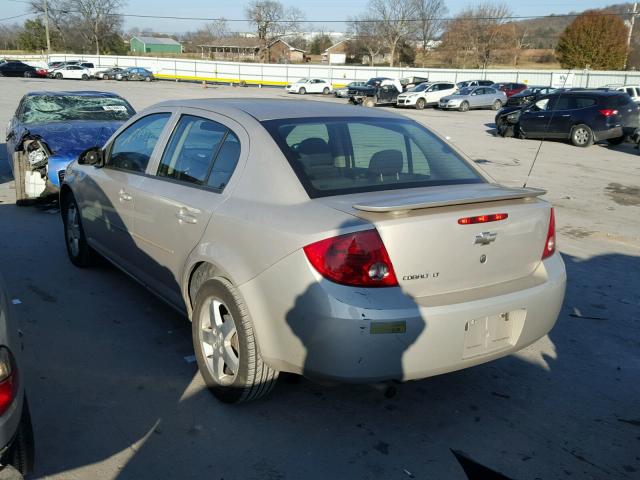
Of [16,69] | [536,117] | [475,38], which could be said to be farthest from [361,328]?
[475,38]

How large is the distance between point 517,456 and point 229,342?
1.65 m

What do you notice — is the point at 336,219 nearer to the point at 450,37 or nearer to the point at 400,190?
the point at 400,190

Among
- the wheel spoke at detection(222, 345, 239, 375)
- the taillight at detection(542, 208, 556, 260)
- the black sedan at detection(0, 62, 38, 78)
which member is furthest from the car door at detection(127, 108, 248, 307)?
the black sedan at detection(0, 62, 38, 78)

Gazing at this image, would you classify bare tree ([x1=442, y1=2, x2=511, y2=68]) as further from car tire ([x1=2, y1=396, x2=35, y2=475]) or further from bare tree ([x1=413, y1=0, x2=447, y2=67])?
car tire ([x1=2, y1=396, x2=35, y2=475])

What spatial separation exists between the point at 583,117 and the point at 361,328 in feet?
58.8

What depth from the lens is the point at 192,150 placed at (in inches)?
155

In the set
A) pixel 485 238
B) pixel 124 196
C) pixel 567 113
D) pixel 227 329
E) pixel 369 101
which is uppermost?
pixel 567 113

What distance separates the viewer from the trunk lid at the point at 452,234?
9.34 ft

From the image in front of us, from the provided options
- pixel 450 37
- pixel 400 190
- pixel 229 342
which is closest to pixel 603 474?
pixel 400 190

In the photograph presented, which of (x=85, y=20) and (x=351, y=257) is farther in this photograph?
(x=85, y=20)

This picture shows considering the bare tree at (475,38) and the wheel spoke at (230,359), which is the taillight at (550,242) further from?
the bare tree at (475,38)

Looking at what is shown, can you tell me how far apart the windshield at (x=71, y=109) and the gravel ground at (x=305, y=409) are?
15.6 ft

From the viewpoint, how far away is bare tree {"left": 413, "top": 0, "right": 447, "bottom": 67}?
8462 centimetres

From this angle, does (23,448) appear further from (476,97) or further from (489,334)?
(476,97)
